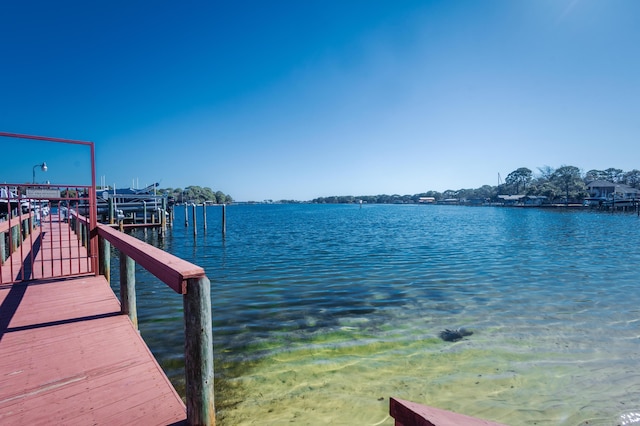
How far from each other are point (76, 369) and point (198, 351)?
69.4 inches

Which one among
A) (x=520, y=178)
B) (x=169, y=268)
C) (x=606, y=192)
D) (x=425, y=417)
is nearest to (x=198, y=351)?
(x=169, y=268)

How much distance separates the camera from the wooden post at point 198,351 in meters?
2.18

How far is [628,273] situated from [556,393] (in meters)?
10.9

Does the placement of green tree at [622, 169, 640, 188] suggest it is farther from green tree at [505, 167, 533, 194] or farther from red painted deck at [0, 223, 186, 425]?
red painted deck at [0, 223, 186, 425]

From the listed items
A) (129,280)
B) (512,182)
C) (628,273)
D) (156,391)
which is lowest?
(628,273)

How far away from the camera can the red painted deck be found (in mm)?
2451

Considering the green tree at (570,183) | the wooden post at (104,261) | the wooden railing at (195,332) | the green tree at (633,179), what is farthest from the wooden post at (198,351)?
the green tree at (633,179)

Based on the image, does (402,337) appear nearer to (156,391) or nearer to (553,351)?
(553,351)

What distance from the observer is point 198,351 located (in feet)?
7.35

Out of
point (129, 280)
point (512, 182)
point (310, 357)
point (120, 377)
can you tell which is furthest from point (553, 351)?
point (512, 182)

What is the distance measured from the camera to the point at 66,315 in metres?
4.34

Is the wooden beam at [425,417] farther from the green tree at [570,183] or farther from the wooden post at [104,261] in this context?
the green tree at [570,183]

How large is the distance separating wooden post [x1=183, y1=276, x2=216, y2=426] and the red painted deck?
0.22 meters

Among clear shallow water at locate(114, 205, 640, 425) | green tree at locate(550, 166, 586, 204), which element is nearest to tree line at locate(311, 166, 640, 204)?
green tree at locate(550, 166, 586, 204)
